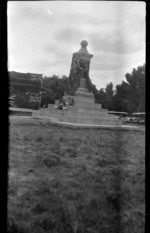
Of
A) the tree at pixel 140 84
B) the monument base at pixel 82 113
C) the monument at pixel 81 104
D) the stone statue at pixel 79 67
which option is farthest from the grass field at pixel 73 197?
the stone statue at pixel 79 67

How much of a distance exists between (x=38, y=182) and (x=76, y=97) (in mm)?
11484

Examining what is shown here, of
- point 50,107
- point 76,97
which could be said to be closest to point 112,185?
Result: point 76,97

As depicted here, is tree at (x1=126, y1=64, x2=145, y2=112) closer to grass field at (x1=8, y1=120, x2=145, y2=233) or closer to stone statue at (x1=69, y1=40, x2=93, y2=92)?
grass field at (x1=8, y1=120, x2=145, y2=233)

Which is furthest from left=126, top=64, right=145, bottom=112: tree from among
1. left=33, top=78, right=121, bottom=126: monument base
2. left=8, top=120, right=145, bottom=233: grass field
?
left=33, top=78, right=121, bottom=126: monument base

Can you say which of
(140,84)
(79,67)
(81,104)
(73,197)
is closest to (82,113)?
(81,104)

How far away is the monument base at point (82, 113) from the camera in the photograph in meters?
12.7

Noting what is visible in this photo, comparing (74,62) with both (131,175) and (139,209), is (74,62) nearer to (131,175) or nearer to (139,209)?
(131,175)

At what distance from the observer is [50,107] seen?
1551 cm

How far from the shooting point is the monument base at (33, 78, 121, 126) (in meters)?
12.7

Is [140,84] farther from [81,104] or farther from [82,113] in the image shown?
[81,104]

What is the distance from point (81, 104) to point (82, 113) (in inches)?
37.9

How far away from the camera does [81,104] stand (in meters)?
13.8

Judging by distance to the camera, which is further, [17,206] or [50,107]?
[50,107]

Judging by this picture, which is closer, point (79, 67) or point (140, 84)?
point (140, 84)
